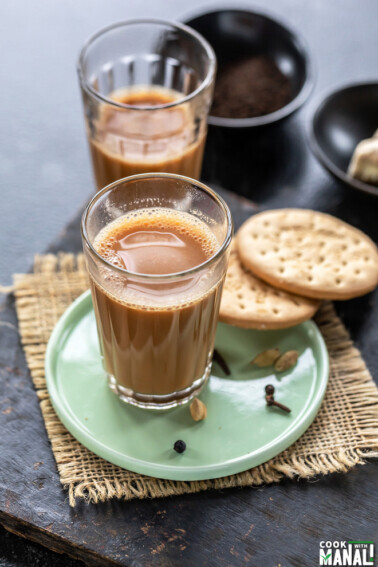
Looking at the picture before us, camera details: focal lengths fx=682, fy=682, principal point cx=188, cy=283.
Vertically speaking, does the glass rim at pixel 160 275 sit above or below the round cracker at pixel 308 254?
above

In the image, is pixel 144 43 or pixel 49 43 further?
pixel 49 43

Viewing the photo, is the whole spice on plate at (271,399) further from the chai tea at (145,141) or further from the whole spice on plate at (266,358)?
the chai tea at (145,141)

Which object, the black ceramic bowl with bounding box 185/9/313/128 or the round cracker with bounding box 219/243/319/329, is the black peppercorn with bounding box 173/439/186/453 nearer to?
the round cracker with bounding box 219/243/319/329

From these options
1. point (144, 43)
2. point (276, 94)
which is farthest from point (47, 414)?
point (276, 94)

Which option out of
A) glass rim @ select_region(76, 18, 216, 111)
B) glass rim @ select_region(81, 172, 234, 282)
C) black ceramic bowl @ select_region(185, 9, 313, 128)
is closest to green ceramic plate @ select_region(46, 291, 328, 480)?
glass rim @ select_region(81, 172, 234, 282)

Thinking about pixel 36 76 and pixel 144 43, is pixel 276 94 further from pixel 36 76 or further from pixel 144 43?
pixel 36 76

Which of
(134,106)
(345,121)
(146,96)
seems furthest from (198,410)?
(345,121)

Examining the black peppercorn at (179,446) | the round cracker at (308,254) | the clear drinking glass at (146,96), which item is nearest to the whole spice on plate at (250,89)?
the clear drinking glass at (146,96)
